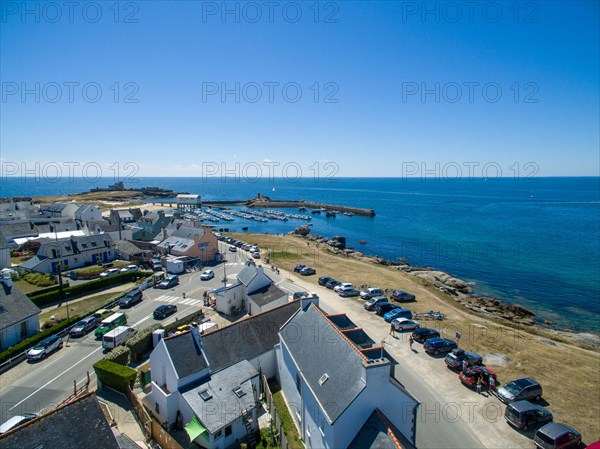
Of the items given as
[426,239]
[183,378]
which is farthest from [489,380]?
[426,239]

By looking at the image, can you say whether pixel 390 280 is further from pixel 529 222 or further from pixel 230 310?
pixel 529 222

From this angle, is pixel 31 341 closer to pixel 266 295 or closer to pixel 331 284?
pixel 266 295

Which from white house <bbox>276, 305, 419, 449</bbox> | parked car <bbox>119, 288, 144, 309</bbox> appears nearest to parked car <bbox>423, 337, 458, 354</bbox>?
white house <bbox>276, 305, 419, 449</bbox>

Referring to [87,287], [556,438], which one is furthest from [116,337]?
[556,438]

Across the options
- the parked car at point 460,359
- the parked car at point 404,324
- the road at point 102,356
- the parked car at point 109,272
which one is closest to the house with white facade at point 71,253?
the parked car at point 109,272

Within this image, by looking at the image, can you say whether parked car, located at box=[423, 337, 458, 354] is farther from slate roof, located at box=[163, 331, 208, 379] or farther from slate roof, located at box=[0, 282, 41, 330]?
slate roof, located at box=[0, 282, 41, 330]
